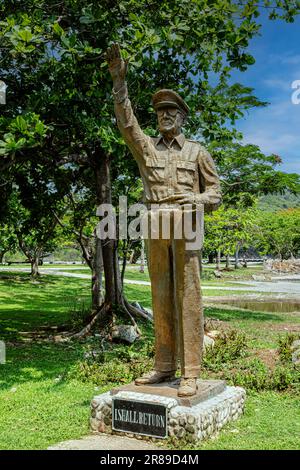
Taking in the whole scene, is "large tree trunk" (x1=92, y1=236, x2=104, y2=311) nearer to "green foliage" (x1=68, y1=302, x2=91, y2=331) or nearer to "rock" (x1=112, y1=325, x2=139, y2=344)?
"green foliage" (x1=68, y1=302, x2=91, y2=331)

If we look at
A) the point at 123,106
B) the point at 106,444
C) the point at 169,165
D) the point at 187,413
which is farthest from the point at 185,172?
the point at 106,444

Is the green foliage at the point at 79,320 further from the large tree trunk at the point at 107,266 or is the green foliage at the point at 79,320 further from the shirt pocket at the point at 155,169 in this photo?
the shirt pocket at the point at 155,169

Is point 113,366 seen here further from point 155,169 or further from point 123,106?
point 123,106

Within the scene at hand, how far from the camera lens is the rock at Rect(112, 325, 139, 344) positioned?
35.9 feet

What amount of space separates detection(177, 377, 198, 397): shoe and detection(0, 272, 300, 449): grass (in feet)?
1.53

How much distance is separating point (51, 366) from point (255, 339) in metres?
4.37

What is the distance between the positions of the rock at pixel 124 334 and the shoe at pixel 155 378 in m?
5.16

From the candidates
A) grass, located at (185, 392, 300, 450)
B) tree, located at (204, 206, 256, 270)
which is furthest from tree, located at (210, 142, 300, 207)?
tree, located at (204, 206, 256, 270)

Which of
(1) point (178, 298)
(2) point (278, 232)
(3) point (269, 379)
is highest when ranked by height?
(2) point (278, 232)

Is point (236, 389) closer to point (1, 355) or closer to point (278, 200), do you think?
point (1, 355)

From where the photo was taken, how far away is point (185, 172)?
18.2ft

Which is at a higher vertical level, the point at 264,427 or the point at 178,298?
Result: the point at 178,298

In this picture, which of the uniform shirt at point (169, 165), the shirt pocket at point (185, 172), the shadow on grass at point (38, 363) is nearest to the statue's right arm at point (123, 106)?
the uniform shirt at point (169, 165)

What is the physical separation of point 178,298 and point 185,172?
1261 mm
